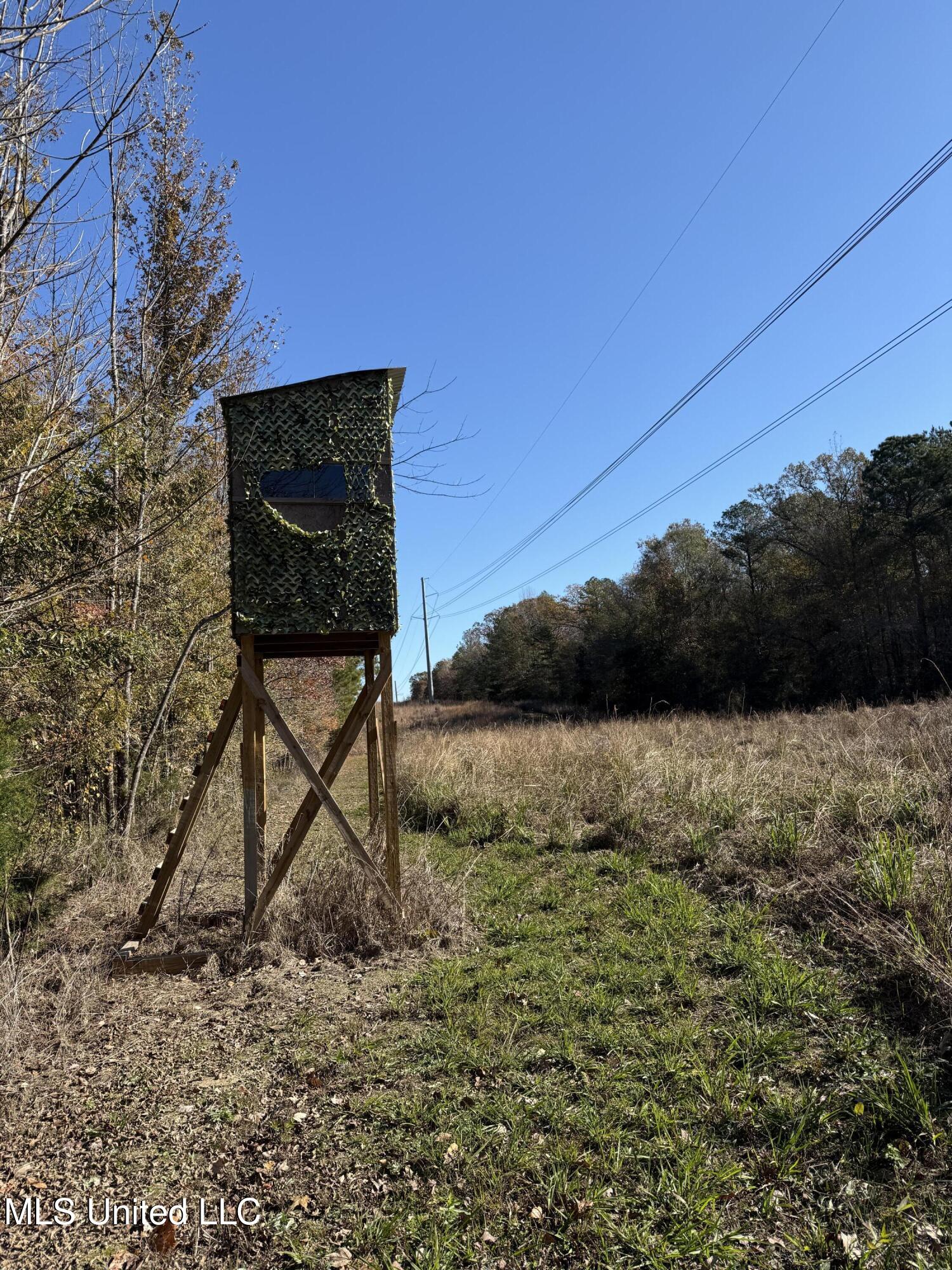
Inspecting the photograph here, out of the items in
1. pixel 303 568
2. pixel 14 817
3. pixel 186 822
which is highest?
pixel 303 568

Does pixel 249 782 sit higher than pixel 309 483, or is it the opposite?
pixel 309 483

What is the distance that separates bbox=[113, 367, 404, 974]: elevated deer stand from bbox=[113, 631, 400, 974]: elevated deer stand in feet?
0.04

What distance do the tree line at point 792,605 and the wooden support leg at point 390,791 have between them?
1663cm

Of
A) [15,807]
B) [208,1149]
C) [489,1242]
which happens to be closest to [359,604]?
[15,807]

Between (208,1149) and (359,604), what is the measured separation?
3514 millimetres

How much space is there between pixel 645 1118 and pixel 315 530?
437 cm

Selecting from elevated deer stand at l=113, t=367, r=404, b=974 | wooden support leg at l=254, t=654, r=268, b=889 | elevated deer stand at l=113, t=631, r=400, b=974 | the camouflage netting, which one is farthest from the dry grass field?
the camouflage netting

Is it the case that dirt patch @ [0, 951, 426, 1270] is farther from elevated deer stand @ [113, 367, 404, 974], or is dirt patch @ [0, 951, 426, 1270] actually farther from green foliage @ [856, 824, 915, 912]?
green foliage @ [856, 824, 915, 912]

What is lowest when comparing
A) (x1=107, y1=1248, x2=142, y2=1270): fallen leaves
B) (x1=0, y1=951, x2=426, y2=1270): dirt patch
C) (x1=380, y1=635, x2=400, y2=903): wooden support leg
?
(x1=107, y1=1248, x2=142, y2=1270): fallen leaves

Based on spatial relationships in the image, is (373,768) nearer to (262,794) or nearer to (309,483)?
(262,794)

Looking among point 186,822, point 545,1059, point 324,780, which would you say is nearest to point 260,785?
point 324,780

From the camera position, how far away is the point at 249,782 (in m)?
5.32

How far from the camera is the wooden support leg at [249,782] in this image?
5.24m

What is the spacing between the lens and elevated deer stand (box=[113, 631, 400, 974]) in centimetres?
518
